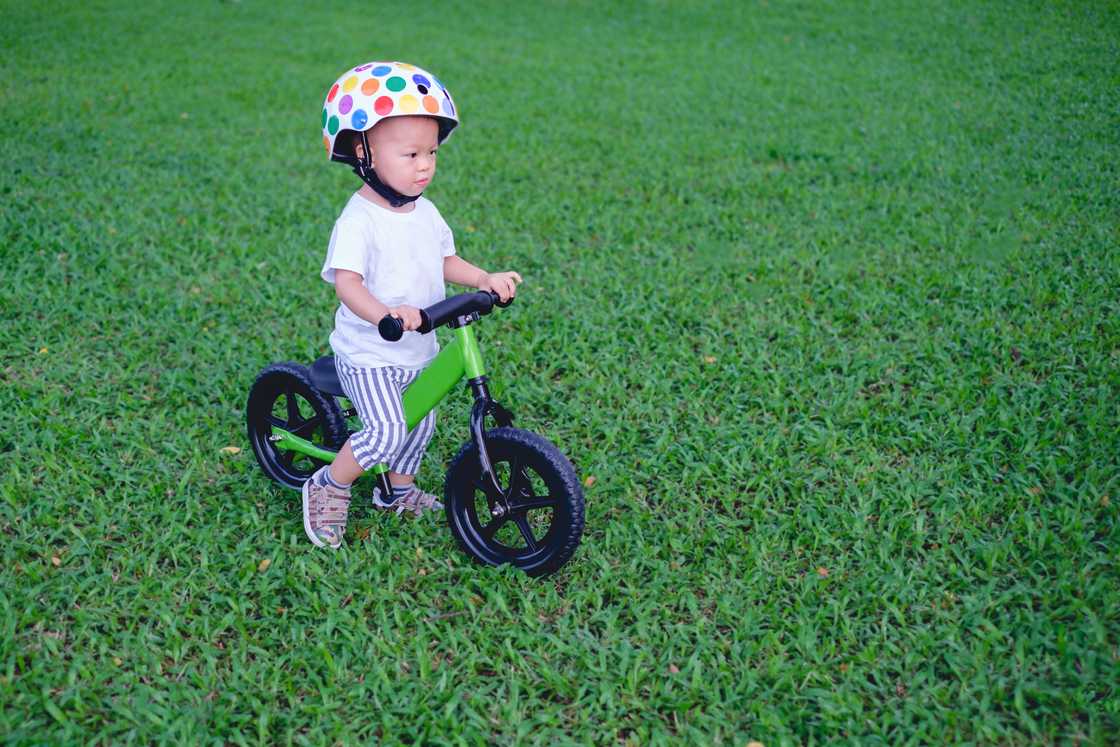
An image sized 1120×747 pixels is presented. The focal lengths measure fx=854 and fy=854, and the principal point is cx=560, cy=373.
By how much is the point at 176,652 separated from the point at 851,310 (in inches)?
151

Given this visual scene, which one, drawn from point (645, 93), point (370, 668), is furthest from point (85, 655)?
point (645, 93)

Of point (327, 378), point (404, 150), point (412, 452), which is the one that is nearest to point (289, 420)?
point (327, 378)

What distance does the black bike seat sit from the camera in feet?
10.2

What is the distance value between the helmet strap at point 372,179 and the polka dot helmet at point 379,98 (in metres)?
0.09

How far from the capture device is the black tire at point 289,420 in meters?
3.25

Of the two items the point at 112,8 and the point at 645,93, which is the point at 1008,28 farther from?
the point at 112,8

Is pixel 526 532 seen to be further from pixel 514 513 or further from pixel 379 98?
pixel 379 98

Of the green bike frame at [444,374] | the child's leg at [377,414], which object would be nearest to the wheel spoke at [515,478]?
the green bike frame at [444,374]

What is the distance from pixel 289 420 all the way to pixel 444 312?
1.19 m

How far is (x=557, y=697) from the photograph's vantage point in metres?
2.64

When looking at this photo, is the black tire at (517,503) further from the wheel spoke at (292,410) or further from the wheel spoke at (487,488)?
the wheel spoke at (292,410)

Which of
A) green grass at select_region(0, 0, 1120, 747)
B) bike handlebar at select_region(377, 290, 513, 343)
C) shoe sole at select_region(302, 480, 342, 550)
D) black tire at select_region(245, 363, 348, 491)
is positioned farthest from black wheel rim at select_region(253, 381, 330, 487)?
bike handlebar at select_region(377, 290, 513, 343)

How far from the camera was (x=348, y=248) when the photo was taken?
268 cm

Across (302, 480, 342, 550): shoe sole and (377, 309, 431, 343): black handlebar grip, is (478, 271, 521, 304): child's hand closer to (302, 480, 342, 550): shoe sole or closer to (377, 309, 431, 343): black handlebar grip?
(377, 309, 431, 343): black handlebar grip
